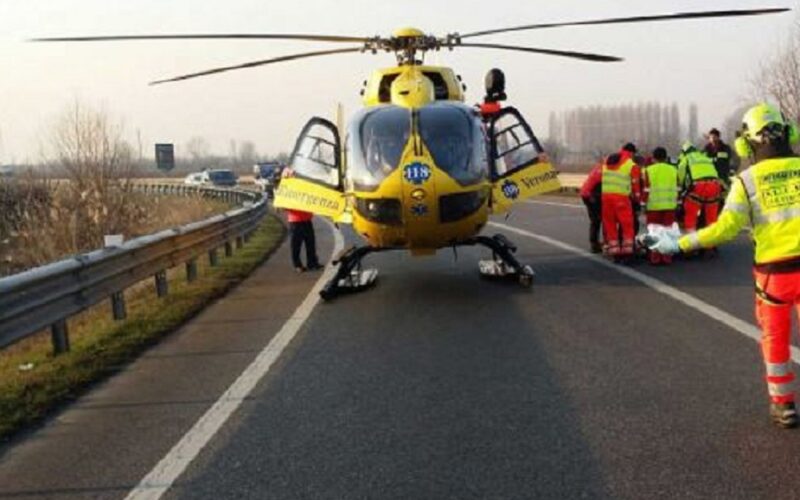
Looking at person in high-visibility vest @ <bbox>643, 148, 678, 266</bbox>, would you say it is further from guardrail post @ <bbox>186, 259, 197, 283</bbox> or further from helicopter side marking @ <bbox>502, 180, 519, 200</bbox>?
guardrail post @ <bbox>186, 259, 197, 283</bbox>

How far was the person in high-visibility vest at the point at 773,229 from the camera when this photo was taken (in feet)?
17.1

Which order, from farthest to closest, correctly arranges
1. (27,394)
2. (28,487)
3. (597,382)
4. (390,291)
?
1. (390,291)
2. (27,394)
3. (597,382)
4. (28,487)

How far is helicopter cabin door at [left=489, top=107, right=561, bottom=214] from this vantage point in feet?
38.2

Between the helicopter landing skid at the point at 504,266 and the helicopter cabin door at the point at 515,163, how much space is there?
0.47m

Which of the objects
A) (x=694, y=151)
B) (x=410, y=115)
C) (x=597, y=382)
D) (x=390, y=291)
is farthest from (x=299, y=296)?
(x=694, y=151)

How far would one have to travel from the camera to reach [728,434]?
200 inches

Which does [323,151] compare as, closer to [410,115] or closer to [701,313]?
[410,115]

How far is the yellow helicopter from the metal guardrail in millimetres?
1789

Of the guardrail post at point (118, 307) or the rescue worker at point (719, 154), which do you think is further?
the rescue worker at point (719, 154)

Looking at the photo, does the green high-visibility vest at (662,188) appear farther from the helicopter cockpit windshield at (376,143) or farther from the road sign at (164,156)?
the road sign at (164,156)

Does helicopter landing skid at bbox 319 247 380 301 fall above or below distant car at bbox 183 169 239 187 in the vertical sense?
below

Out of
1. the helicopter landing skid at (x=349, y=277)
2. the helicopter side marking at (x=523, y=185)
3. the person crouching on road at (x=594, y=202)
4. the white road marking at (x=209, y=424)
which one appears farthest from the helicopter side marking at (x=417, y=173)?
the person crouching on road at (x=594, y=202)

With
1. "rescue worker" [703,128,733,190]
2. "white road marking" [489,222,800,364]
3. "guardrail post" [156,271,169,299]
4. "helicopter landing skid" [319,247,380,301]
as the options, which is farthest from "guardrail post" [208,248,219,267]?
"rescue worker" [703,128,733,190]

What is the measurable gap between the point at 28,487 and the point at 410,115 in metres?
6.76
